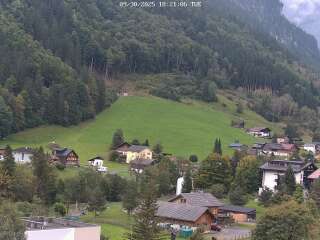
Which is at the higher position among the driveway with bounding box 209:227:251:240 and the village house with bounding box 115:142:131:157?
the village house with bounding box 115:142:131:157

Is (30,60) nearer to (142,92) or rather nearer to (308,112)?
(142,92)

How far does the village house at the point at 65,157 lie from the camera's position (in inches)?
2913

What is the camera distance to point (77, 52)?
425ft

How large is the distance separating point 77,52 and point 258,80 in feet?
160

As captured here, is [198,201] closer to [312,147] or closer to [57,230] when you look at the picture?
[57,230]

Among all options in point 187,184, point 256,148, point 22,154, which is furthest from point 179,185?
point 256,148

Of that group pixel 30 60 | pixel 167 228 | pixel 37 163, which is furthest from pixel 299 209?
pixel 30 60

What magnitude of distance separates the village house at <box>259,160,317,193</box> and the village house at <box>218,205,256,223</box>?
8.25 metres

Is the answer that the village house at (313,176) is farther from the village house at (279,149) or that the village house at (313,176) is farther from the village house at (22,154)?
the village house at (22,154)

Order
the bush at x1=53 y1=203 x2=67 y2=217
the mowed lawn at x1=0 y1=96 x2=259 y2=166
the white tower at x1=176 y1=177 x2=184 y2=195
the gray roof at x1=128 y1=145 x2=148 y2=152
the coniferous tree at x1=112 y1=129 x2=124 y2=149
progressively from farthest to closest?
the mowed lawn at x1=0 y1=96 x2=259 y2=166 → the coniferous tree at x1=112 y1=129 x2=124 y2=149 → the gray roof at x1=128 y1=145 x2=148 y2=152 → the white tower at x1=176 y1=177 x2=184 y2=195 → the bush at x1=53 y1=203 x2=67 y2=217

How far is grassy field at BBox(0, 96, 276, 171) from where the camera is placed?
3541 inches

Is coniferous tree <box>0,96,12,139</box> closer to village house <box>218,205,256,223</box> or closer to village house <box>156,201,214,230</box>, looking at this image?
village house <box>156,201,214,230</box>

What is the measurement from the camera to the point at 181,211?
181 feet

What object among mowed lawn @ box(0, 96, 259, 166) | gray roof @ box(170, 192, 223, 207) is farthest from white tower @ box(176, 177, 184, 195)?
mowed lawn @ box(0, 96, 259, 166)
